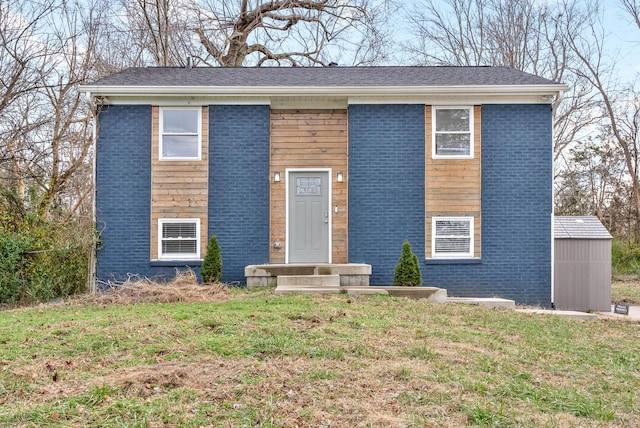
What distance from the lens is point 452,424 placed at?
3.43 meters

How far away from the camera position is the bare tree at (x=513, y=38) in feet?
68.4

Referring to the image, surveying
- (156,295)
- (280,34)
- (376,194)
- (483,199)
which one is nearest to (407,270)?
(376,194)

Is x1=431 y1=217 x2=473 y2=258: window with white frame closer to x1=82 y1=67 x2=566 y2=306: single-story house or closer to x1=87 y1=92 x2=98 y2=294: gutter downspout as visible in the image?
x1=82 y1=67 x2=566 y2=306: single-story house

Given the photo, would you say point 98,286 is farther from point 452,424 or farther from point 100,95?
point 452,424

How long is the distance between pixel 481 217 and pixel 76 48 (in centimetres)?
1234

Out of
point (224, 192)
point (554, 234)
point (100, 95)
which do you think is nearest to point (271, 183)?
point (224, 192)

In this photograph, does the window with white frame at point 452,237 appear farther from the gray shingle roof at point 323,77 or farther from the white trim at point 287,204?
the gray shingle roof at point 323,77

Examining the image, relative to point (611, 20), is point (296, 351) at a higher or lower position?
lower

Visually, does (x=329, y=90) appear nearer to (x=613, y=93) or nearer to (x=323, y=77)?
(x=323, y=77)

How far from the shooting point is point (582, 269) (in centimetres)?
1066

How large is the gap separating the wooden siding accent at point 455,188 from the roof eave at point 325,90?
27.3 inches

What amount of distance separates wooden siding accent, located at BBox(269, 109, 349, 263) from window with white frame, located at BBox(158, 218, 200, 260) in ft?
5.15

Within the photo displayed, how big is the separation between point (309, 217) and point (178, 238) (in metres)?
2.71

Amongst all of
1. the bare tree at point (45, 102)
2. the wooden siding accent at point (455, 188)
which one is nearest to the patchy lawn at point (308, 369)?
the wooden siding accent at point (455, 188)
